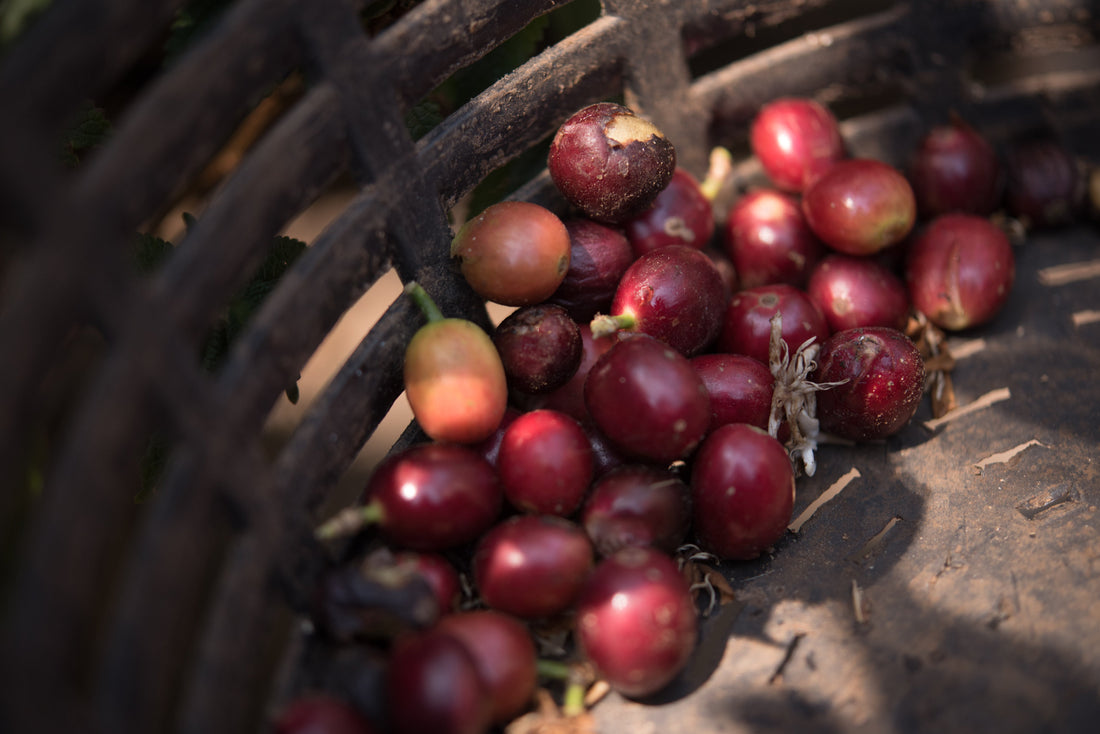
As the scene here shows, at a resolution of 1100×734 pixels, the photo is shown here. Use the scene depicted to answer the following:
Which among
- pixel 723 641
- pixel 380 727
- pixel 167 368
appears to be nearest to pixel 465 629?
pixel 380 727

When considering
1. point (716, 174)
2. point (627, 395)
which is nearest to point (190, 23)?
point (627, 395)

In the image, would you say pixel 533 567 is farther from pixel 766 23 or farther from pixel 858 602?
pixel 766 23

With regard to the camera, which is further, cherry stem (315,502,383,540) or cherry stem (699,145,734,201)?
cherry stem (699,145,734,201)

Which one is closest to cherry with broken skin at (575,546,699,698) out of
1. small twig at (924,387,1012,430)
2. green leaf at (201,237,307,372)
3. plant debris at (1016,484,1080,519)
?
plant debris at (1016,484,1080,519)

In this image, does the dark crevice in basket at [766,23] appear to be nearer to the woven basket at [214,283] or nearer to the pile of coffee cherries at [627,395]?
the woven basket at [214,283]

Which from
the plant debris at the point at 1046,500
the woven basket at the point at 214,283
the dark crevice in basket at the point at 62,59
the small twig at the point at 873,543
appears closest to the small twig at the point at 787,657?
the small twig at the point at 873,543

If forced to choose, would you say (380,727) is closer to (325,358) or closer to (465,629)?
(465,629)

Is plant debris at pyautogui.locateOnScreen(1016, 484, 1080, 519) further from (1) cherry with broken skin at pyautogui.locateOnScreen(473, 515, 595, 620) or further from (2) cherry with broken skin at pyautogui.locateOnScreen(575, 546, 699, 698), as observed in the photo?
(1) cherry with broken skin at pyautogui.locateOnScreen(473, 515, 595, 620)
